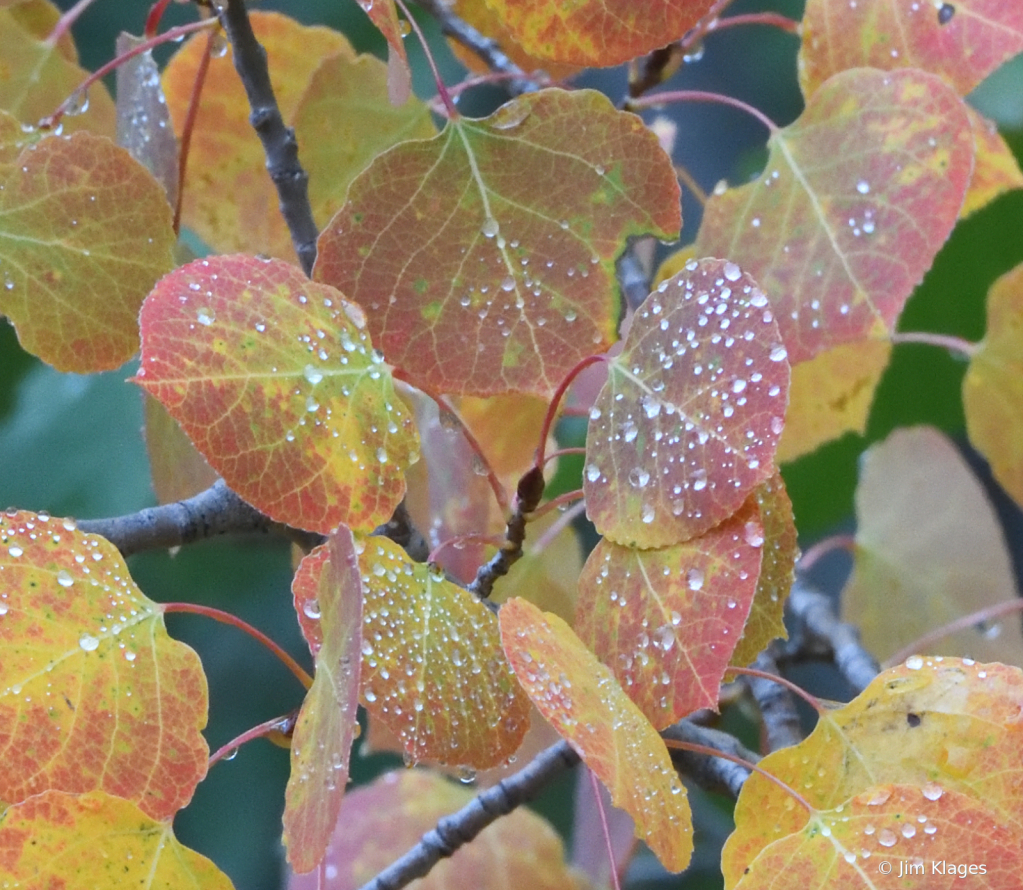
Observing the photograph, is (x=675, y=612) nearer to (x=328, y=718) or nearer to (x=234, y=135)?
(x=328, y=718)

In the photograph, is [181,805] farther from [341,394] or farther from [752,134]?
[752,134]

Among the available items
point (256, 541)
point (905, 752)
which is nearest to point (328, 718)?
point (905, 752)

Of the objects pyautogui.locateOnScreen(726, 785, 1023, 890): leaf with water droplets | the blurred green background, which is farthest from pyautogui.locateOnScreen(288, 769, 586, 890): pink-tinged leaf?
the blurred green background

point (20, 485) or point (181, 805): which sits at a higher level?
point (181, 805)

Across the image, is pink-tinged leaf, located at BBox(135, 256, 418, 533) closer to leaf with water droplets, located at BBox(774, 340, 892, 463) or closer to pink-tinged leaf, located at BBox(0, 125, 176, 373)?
pink-tinged leaf, located at BBox(0, 125, 176, 373)

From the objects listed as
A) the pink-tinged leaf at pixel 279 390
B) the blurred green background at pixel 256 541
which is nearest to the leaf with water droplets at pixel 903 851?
the pink-tinged leaf at pixel 279 390

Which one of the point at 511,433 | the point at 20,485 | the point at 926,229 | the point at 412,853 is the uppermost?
the point at 926,229

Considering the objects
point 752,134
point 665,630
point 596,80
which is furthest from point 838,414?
point 752,134
